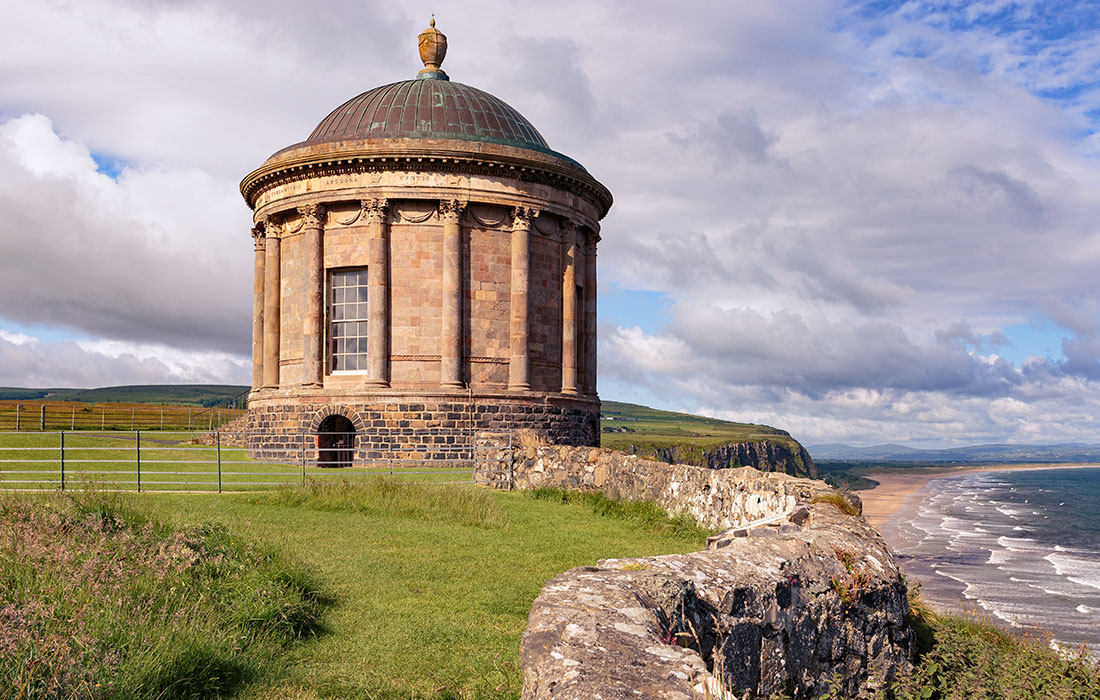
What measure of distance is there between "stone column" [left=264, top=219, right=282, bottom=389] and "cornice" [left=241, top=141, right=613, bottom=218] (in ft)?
6.43

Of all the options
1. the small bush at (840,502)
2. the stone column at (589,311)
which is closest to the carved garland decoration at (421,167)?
the stone column at (589,311)

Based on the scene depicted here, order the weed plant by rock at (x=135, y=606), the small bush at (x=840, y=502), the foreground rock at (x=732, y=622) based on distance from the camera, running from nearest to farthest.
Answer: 1. the foreground rock at (x=732, y=622)
2. the weed plant by rock at (x=135, y=606)
3. the small bush at (x=840, y=502)

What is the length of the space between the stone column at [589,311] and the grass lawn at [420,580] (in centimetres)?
1408

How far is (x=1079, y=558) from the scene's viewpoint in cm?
4434

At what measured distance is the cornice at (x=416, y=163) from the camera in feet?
82.6

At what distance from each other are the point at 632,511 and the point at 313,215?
16.1 meters

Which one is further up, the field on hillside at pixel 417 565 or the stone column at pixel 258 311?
the stone column at pixel 258 311

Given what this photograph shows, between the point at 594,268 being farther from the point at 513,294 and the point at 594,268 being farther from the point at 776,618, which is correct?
the point at 776,618

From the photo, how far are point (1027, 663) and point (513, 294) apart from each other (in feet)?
65.3

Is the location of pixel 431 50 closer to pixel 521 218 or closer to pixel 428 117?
pixel 428 117

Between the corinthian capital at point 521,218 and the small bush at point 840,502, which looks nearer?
the small bush at point 840,502

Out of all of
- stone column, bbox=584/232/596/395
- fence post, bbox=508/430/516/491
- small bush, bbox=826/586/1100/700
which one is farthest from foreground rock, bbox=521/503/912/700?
stone column, bbox=584/232/596/395

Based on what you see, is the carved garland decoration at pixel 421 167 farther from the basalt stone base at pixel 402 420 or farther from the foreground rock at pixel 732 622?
the foreground rock at pixel 732 622

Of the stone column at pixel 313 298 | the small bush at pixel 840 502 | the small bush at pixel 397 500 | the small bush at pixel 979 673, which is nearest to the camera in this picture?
the small bush at pixel 979 673
